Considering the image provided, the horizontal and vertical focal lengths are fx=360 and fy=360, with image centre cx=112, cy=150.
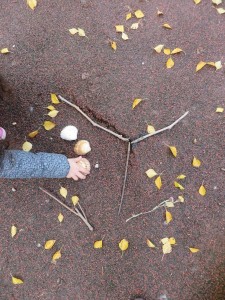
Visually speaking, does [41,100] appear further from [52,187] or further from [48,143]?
[52,187]

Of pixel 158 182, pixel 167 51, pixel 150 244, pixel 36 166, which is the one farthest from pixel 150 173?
pixel 167 51

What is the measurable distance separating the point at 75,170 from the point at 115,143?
28 cm

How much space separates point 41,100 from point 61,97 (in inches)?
4.7

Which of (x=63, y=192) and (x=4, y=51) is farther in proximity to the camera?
(x=4, y=51)

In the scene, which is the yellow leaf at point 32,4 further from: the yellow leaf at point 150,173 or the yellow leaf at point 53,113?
the yellow leaf at point 150,173

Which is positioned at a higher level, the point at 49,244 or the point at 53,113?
the point at 53,113

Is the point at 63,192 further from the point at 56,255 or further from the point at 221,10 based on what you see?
the point at 221,10

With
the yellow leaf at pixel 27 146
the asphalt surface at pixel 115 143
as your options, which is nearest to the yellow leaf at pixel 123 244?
the asphalt surface at pixel 115 143

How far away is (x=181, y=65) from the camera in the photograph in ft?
7.01

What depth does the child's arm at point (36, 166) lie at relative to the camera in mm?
1687

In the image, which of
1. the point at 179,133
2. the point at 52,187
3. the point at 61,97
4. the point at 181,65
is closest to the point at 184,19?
the point at 181,65

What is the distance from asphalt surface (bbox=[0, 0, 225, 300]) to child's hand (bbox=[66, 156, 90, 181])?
2.9 inches

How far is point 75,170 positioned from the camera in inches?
75.6

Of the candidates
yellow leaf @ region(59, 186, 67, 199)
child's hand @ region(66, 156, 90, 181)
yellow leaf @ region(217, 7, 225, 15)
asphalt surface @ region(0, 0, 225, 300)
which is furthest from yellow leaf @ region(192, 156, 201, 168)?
yellow leaf @ region(217, 7, 225, 15)
